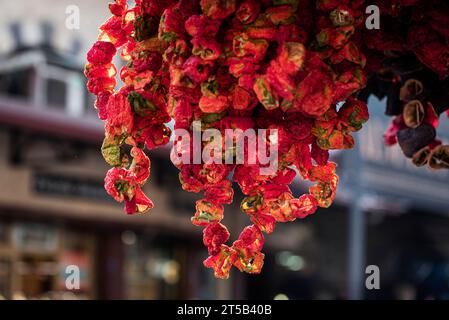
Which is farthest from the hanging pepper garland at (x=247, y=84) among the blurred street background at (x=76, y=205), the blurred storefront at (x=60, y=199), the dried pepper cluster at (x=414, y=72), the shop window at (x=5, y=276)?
the shop window at (x=5, y=276)

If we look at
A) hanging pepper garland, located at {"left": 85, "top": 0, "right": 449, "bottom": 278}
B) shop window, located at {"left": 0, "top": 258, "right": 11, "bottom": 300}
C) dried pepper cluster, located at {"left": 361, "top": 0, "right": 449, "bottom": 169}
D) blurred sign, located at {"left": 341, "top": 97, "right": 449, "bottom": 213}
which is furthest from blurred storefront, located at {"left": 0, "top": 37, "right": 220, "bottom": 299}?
hanging pepper garland, located at {"left": 85, "top": 0, "right": 449, "bottom": 278}

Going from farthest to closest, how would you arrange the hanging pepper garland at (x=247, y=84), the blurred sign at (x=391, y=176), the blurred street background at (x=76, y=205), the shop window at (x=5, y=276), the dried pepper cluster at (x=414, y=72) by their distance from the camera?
the blurred sign at (x=391, y=176) < the shop window at (x=5, y=276) < the blurred street background at (x=76, y=205) < the dried pepper cluster at (x=414, y=72) < the hanging pepper garland at (x=247, y=84)

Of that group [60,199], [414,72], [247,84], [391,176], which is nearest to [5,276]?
[60,199]

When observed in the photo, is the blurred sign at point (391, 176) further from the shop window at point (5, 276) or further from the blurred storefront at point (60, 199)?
the shop window at point (5, 276)

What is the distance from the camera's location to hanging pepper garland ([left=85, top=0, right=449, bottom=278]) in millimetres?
1260

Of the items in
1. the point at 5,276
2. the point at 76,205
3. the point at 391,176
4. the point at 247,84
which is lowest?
the point at 5,276

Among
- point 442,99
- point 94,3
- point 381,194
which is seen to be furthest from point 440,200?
point 442,99

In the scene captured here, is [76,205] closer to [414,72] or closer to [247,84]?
[414,72]

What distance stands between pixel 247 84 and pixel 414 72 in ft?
1.84

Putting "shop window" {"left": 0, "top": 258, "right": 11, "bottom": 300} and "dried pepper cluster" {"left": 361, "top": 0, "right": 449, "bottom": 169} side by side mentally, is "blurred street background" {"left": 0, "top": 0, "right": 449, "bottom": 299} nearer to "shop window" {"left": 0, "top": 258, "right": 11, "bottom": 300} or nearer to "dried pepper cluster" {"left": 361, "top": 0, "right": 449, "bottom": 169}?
"shop window" {"left": 0, "top": 258, "right": 11, "bottom": 300}

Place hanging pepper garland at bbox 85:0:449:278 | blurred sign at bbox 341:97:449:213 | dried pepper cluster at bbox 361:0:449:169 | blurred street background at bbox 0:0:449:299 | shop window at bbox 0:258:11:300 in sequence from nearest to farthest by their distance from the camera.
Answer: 1. hanging pepper garland at bbox 85:0:449:278
2. dried pepper cluster at bbox 361:0:449:169
3. blurred street background at bbox 0:0:449:299
4. shop window at bbox 0:258:11:300
5. blurred sign at bbox 341:97:449:213

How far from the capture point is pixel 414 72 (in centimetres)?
168

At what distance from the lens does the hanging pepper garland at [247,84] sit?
1260mm
